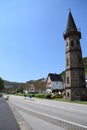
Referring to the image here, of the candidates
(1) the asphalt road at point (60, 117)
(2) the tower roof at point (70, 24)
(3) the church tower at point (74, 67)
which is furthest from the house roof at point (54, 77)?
(1) the asphalt road at point (60, 117)

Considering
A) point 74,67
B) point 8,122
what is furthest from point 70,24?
point 8,122

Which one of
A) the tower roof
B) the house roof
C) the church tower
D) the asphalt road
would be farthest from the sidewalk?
the house roof

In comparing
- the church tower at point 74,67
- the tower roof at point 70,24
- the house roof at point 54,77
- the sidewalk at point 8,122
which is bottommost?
the sidewalk at point 8,122

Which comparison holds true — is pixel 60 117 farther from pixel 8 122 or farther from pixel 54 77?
pixel 54 77

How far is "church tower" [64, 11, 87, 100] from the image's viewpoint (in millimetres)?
57347

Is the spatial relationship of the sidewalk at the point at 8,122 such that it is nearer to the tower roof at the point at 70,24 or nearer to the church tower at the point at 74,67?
the church tower at the point at 74,67

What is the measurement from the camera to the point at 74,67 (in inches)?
2285

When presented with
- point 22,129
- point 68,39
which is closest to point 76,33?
point 68,39

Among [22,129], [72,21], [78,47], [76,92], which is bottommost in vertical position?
[22,129]

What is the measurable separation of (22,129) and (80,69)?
45606 mm

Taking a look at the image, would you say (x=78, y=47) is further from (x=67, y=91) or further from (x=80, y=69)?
(x=67, y=91)

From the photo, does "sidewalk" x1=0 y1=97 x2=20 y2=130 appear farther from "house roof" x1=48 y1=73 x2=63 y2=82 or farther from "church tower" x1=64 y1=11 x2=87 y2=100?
"house roof" x1=48 y1=73 x2=63 y2=82

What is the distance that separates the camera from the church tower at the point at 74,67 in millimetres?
57347

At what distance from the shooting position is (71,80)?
57.5m
